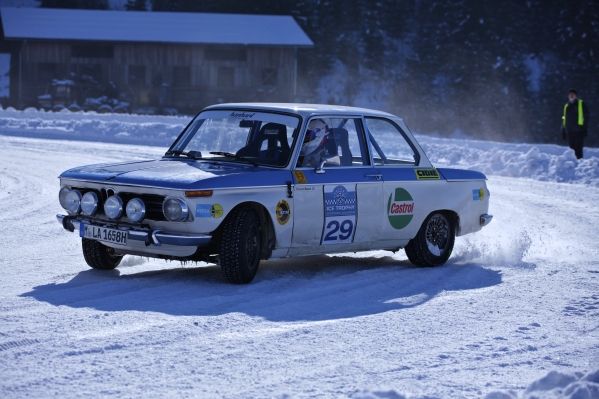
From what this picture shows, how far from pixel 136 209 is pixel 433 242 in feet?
10.7

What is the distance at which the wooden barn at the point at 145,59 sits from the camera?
1922 inches

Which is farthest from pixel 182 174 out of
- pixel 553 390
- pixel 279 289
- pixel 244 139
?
pixel 553 390

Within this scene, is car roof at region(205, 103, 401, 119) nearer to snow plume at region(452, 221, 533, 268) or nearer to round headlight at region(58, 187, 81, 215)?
round headlight at region(58, 187, 81, 215)

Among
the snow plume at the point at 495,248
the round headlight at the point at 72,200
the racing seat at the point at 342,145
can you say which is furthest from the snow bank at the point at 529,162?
the round headlight at the point at 72,200

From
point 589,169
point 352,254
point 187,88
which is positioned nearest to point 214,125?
point 352,254

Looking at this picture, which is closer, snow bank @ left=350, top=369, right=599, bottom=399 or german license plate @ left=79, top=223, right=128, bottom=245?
snow bank @ left=350, top=369, right=599, bottom=399

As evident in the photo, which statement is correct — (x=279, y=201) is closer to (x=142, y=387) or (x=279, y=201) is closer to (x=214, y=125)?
(x=214, y=125)

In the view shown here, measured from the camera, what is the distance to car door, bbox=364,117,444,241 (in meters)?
9.45

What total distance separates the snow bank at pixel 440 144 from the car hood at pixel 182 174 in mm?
12627

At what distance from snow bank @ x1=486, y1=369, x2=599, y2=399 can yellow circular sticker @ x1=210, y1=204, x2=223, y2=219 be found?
324 centimetres

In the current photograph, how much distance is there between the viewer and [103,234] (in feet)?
26.7

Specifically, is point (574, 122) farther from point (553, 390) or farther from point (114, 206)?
point (553, 390)

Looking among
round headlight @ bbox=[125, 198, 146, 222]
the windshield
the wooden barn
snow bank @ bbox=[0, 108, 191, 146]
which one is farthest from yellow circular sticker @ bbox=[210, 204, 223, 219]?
the wooden barn

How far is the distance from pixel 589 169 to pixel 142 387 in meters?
17.6
